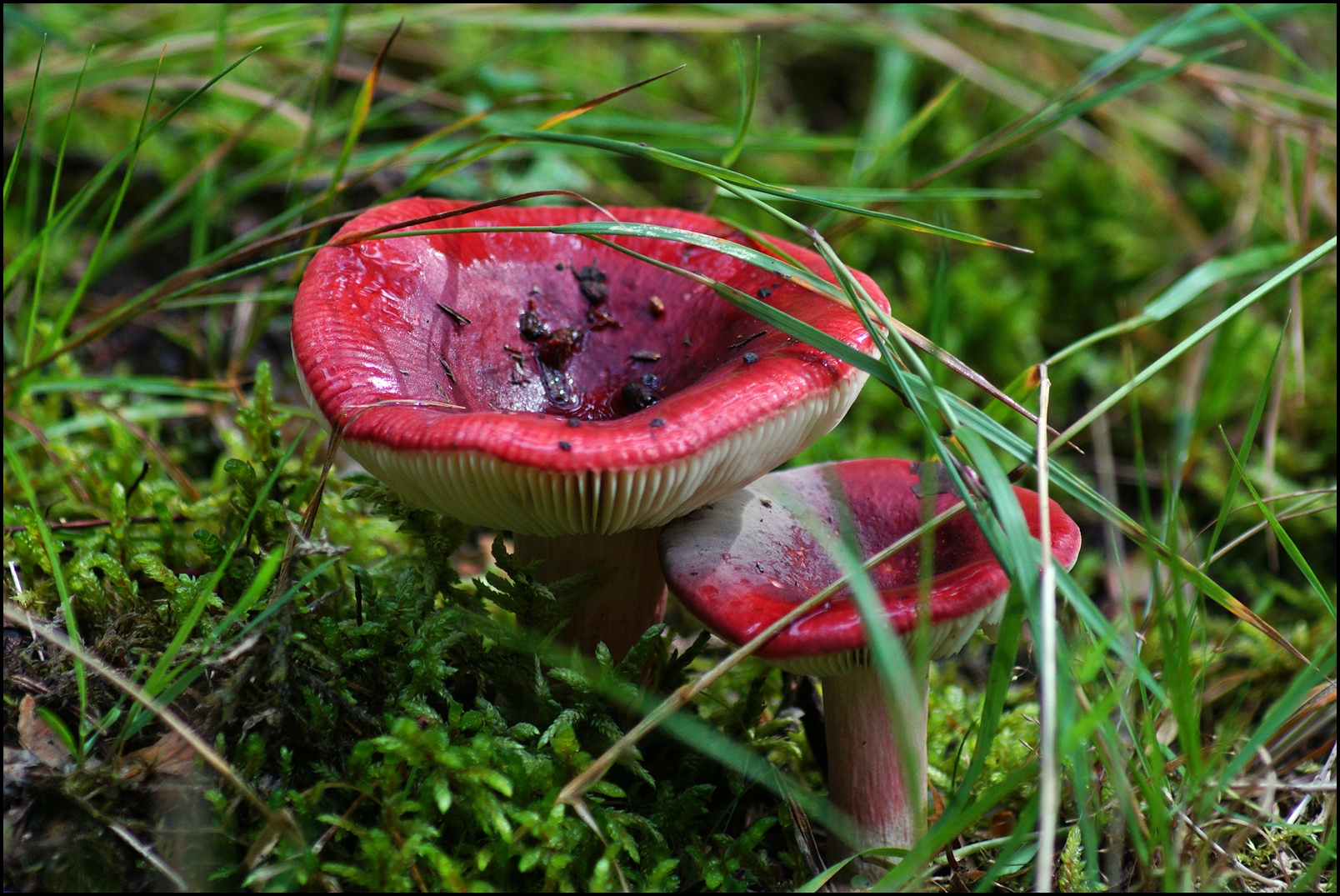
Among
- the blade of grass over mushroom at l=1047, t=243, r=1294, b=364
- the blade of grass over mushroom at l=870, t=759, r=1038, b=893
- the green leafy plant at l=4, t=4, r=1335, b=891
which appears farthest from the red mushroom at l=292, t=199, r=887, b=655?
the blade of grass over mushroom at l=1047, t=243, r=1294, b=364

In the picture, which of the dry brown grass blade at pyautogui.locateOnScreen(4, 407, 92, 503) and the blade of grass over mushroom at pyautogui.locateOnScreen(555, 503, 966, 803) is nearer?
the blade of grass over mushroom at pyautogui.locateOnScreen(555, 503, 966, 803)

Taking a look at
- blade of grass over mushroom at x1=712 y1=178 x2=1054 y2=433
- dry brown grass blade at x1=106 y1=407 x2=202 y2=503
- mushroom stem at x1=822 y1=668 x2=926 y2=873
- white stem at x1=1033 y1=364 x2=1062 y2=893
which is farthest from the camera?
dry brown grass blade at x1=106 y1=407 x2=202 y2=503

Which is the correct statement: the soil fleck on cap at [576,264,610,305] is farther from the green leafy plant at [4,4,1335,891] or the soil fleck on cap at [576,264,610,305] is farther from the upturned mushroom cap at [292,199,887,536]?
the green leafy plant at [4,4,1335,891]

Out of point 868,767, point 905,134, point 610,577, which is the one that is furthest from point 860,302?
point 905,134

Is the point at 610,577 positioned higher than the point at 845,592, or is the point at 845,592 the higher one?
the point at 845,592

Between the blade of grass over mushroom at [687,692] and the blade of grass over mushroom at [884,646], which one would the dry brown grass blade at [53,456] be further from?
the blade of grass over mushroom at [884,646]

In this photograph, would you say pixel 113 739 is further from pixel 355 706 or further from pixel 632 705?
pixel 632 705

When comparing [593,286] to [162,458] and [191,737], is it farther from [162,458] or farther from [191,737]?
[162,458]

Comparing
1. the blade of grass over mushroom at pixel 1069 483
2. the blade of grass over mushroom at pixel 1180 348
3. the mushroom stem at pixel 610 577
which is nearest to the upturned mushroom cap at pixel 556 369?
the mushroom stem at pixel 610 577
